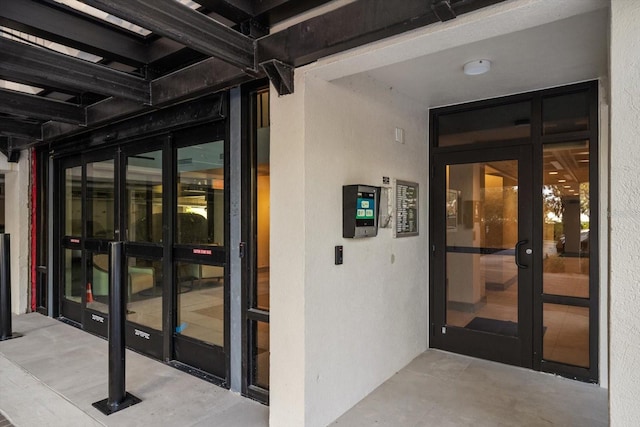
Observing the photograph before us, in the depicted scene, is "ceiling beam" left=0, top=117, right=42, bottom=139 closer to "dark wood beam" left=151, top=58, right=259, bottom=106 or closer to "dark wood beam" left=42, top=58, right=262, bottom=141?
"dark wood beam" left=42, top=58, right=262, bottom=141

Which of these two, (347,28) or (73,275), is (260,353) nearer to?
(347,28)

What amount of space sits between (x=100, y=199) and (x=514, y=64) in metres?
4.64

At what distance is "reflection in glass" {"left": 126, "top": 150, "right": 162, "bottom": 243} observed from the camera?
3947 millimetres

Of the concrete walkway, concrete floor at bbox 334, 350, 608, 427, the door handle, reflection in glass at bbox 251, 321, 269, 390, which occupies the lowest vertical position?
the concrete walkway

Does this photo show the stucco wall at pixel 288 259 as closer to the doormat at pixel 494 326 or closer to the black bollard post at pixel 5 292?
the doormat at pixel 494 326

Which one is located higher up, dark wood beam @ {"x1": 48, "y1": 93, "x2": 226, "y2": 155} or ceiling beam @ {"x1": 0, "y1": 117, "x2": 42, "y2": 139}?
ceiling beam @ {"x1": 0, "y1": 117, "x2": 42, "y2": 139}

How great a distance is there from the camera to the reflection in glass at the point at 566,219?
3311 mm

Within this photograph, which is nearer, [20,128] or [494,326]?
[494,326]

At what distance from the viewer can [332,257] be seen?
8.77ft

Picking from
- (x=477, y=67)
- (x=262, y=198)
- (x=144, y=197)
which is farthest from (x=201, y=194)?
(x=477, y=67)

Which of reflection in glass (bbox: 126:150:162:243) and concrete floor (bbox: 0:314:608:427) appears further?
reflection in glass (bbox: 126:150:162:243)

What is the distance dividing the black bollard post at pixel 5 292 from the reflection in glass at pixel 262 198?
3.42m

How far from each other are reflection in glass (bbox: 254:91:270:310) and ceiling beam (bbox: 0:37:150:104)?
934 mm

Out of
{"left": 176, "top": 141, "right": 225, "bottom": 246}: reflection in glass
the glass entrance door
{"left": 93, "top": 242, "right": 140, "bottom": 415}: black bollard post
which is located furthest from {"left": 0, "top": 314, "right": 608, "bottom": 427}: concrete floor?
{"left": 176, "top": 141, "right": 225, "bottom": 246}: reflection in glass
